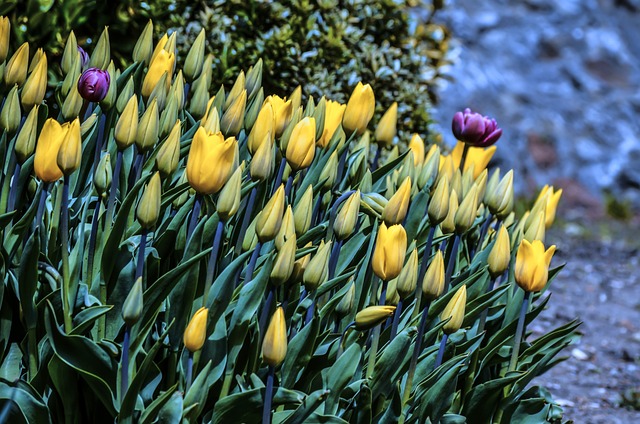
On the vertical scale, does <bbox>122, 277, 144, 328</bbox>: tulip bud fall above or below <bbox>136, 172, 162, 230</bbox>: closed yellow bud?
below

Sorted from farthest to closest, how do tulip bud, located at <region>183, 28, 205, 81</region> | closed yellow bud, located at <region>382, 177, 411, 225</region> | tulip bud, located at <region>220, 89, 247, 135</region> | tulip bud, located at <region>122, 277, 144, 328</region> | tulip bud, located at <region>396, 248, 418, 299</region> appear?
tulip bud, located at <region>183, 28, 205, 81</region>
tulip bud, located at <region>220, 89, 247, 135</region>
closed yellow bud, located at <region>382, 177, 411, 225</region>
tulip bud, located at <region>396, 248, 418, 299</region>
tulip bud, located at <region>122, 277, 144, 328</region>

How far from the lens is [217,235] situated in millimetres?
1804

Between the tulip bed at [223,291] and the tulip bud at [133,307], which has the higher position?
the tulip bud at [133,307]

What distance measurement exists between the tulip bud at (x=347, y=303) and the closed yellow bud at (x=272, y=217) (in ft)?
0.77

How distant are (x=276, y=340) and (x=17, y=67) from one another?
1.06m

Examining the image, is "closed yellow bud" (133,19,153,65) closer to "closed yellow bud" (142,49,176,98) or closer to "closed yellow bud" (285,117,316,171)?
"closed yellow bud" (142,49,176,98)

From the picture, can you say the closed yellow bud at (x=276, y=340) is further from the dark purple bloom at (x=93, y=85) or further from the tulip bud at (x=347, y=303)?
the dark purple bloom at (x=93, y=85)

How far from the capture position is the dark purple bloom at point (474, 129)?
261 centimetres

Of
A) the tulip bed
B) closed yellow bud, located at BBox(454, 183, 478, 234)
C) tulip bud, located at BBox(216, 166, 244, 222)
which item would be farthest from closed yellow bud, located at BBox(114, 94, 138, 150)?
closed yellow bud, located at BBox(454, 183, 478, 234)

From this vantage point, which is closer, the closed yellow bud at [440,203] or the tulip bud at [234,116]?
the closed yellow bud at [440,203]

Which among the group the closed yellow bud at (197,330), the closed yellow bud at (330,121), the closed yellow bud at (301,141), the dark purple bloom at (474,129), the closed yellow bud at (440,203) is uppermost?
the closed yellow bud at (301,141)

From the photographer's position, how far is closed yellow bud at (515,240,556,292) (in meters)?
2.01

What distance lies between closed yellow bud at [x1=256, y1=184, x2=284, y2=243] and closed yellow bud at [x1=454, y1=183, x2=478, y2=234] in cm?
51

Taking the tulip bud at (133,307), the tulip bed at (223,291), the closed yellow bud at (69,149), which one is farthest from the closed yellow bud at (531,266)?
the closed yellow bud at (69,149)
